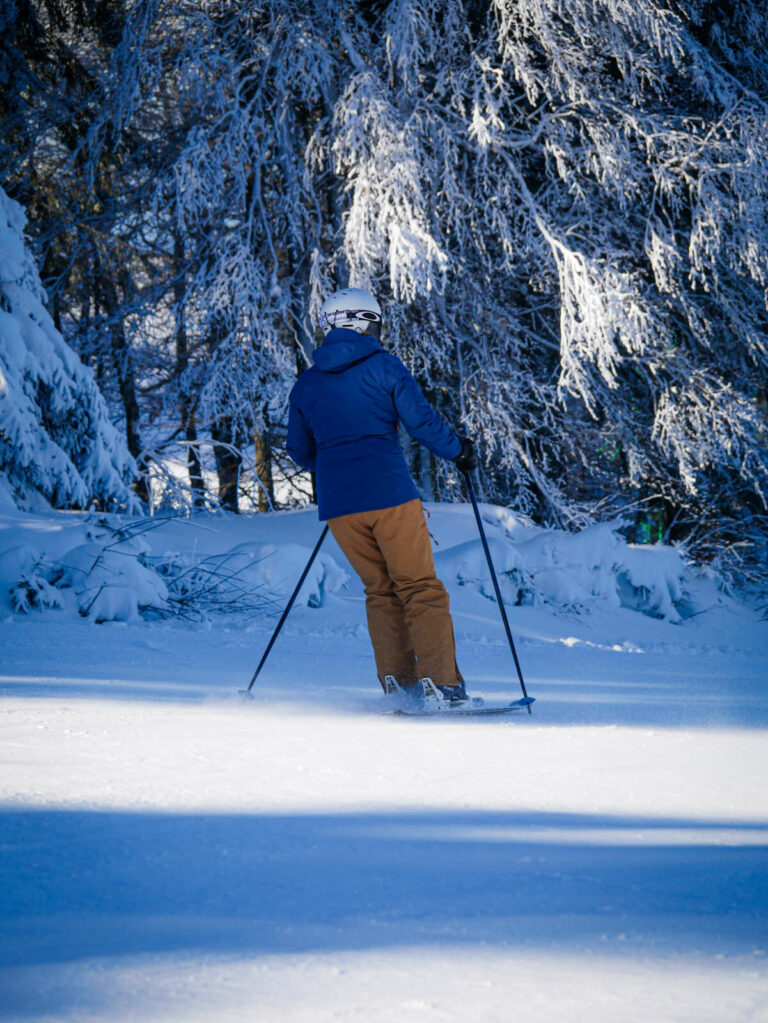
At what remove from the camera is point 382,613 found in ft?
14.3

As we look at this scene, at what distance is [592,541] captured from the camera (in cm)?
938

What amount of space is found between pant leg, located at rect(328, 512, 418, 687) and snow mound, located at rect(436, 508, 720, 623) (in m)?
4.06

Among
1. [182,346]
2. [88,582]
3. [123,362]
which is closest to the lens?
[88,582]

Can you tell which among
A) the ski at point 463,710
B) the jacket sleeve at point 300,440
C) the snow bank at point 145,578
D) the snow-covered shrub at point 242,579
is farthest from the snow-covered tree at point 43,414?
the ski at point 463,710

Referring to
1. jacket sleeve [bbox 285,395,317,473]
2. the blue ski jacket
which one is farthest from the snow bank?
the blue ski jacket

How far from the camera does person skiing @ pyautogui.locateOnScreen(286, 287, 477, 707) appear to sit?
4.15 m

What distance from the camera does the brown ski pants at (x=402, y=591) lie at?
416 cm

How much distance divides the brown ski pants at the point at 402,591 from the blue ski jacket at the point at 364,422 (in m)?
0.08

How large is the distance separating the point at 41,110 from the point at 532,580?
851 centimetres

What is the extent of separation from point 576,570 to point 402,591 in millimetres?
5162

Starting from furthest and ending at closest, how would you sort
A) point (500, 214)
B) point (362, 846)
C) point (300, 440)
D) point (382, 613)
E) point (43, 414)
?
point (500, 214) → point (43, 414) → point (300, 440) → point (382, 613) → point (362, 846)

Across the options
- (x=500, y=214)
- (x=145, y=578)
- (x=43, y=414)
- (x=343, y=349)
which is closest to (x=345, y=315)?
(x=343, y=349)

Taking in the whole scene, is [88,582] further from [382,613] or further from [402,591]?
[402,591]

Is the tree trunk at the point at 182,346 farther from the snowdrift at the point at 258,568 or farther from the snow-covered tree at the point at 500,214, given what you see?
the snowdrift at the point at 258,568
